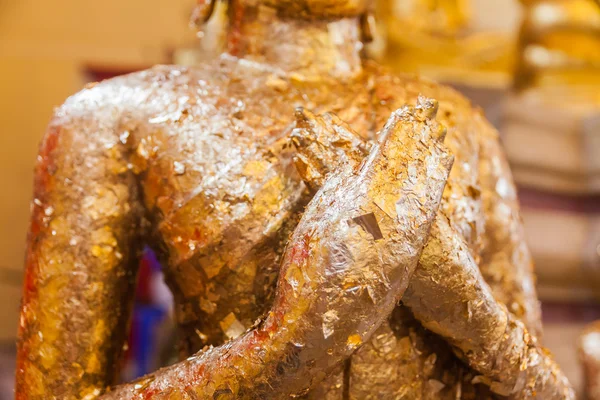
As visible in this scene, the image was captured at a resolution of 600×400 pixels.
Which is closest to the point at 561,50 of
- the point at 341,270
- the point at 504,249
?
the point at 504,249

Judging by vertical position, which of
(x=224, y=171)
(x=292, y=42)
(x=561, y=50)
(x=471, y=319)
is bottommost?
(x=471, y=319)

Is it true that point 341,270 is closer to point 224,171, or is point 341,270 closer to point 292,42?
point 224,171

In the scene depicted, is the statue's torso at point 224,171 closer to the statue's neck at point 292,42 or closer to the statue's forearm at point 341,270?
the statue's neck at point 292,42

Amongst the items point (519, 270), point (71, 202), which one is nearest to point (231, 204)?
point (71, 202)

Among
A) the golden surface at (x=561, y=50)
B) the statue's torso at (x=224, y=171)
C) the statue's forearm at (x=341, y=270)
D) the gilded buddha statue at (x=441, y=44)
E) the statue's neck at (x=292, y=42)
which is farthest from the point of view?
the gilded buddha statue at (x=441, y=44)

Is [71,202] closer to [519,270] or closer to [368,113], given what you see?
[368,113]

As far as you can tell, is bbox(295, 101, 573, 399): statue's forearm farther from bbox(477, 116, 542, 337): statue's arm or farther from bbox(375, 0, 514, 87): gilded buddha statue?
bbox(375, 0, 514, 87): gilded buddha statue

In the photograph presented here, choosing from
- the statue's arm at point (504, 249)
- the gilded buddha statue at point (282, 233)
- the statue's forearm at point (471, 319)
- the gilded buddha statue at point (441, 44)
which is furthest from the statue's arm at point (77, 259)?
the gilded buddha statue at point (441, 44)
